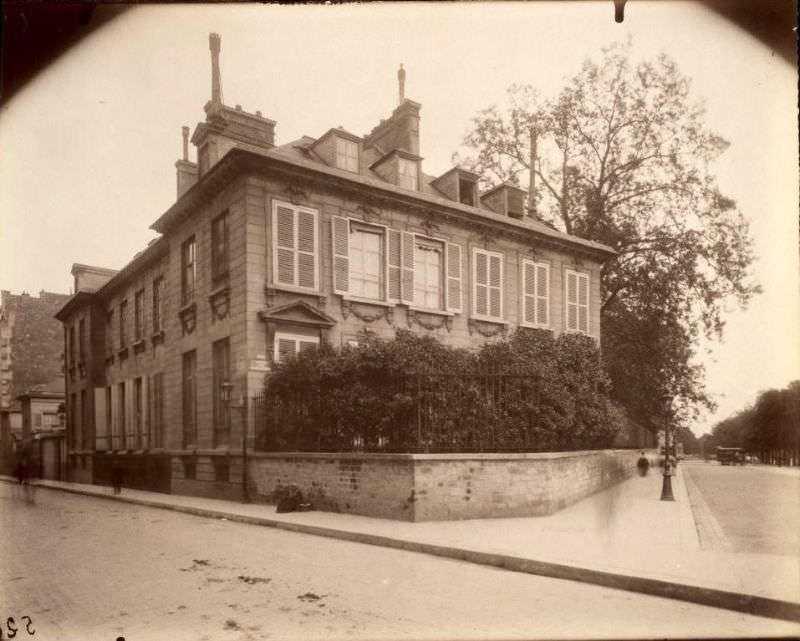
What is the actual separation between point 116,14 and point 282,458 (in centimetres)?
1015

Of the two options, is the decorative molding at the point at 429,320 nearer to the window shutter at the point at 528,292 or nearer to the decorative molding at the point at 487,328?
the decorative molding at the point at 487,328

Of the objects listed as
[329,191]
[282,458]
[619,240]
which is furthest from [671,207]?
[282,458]

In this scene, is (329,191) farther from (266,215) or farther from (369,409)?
(369,409)

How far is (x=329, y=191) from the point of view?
16.5 m

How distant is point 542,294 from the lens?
21.6 m

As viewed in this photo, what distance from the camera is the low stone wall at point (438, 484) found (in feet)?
35.7

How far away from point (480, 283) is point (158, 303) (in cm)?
1014

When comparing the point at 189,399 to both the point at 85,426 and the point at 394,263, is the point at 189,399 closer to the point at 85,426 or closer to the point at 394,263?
the point at 394,263

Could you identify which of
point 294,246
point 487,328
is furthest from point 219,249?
point 487,328

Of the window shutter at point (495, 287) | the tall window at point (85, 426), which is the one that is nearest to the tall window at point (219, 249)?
the window shutter at point (495, 287)

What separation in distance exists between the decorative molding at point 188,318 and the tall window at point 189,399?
25.7 inches

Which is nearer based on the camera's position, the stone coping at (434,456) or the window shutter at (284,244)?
the stone coping at (434,456)

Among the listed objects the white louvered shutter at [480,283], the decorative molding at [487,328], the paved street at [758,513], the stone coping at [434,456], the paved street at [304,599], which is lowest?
the paved street at [758,513]

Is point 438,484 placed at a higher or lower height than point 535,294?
lower
